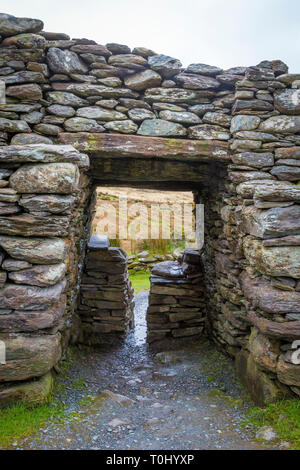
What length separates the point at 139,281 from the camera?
45.8 ft

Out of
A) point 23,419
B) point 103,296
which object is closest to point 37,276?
point 23,419

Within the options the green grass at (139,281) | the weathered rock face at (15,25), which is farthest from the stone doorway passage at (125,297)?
the green grass at (139,281)

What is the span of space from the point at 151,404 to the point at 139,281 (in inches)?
393

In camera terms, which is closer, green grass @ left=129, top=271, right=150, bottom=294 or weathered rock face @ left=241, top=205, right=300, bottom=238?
weathered rock face @ left=241, top=205, right=300, bottom=238

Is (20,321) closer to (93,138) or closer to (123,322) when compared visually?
(93,138)

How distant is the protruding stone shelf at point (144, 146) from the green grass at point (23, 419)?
125 inches

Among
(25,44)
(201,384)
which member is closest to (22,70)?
(25,44)

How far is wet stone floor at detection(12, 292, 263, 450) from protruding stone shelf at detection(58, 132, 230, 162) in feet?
10.3

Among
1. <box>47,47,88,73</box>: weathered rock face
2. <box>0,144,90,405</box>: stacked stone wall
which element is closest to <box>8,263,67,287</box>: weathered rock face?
<box>0,144,90,405</box>: stacked stone wall

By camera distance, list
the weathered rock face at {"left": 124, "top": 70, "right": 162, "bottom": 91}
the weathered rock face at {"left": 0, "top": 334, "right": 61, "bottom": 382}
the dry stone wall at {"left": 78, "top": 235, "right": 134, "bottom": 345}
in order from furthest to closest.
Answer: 1. the dry stone wall at {"left": 78, "top": 235, "right": 134, "bottom": 345}
2. the weathered rock face at {"left": 124, "top": 70, "right": 162, "bottom": 91}
3. the weathered rock face at {"left": 0, "top": 334, "right": 61, "bottom": 382}

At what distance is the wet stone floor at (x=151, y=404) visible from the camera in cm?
293

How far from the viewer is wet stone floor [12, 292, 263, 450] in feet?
9.62

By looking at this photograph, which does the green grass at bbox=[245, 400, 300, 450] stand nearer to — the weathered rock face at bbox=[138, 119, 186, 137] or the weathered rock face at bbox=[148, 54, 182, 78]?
the weathered rock face at bbox=[138, 119, 186, 137]
